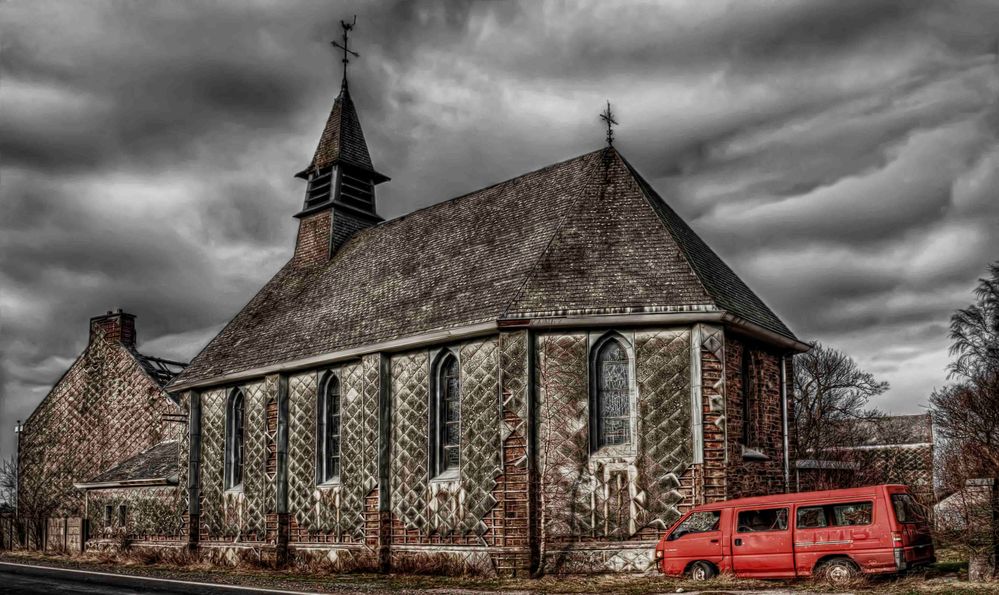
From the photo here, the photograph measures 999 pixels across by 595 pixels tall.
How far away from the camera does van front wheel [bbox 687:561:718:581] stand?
1572 cm

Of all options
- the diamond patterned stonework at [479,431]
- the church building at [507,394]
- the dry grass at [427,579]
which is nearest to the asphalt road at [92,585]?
the dry grass at [427,579]

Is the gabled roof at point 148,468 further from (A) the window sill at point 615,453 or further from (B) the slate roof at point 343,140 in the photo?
(A) the window sill at point 615,453

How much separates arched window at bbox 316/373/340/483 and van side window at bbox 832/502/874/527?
13.1 metres

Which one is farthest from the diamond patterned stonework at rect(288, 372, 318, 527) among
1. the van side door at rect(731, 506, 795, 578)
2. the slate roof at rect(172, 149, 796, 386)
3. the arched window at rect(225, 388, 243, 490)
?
the van side door at rect(731, 506, 795, 578)

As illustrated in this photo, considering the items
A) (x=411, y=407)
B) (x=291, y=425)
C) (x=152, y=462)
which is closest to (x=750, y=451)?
(x=411, y=407)

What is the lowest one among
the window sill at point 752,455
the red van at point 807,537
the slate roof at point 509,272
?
the red van at point 807,537

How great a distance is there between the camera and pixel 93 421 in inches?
1452

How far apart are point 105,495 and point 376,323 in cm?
1487

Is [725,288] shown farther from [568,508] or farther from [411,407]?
[411,407]

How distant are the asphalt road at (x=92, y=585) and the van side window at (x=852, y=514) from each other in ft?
29.8

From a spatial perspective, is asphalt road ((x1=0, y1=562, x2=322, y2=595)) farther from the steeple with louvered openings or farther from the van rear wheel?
the steeple with louvered openings

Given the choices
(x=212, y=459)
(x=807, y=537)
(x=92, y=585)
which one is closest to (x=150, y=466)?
(x=212, y=459)

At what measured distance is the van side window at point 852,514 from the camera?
14343 mm

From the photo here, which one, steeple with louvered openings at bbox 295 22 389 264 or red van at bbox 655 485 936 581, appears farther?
steeple with louvered openings at bbox 295 22 389 264
